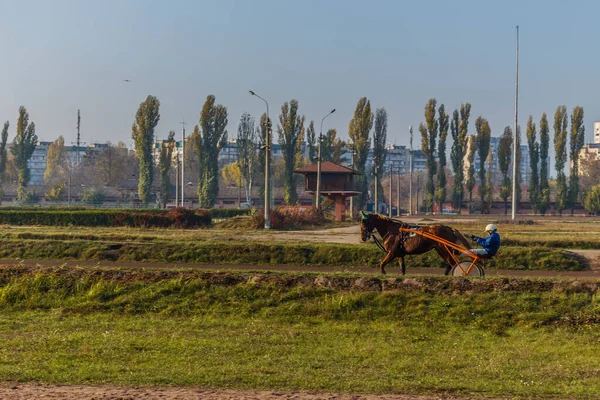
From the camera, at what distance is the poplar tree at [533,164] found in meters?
99.0

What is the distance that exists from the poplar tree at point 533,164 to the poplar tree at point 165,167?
4758cm

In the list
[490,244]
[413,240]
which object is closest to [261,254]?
[413,240]

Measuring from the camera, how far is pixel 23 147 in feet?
328

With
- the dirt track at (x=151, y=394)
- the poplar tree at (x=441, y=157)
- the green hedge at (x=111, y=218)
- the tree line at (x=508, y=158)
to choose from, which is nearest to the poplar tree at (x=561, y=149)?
the tree line at (x=508, y=158)

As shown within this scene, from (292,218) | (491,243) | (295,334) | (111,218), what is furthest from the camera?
(292,218)

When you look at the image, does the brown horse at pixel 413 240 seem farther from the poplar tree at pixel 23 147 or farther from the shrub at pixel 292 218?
the poplar tree at pixel 23 147

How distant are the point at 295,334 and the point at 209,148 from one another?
79962mm

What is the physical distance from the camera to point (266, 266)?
26406mm

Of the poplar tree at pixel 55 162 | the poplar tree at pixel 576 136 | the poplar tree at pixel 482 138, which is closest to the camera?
the poplar tree at pixel 576 136

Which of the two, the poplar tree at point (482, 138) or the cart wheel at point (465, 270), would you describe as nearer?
the cart wheel at point (465, 270)

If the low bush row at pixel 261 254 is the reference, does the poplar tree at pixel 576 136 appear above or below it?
above

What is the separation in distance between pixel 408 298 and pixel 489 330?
7.15 ft

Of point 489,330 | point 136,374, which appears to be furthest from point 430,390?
point 489,330

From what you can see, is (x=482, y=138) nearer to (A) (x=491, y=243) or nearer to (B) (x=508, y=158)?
(B) (x=508, y=158)
